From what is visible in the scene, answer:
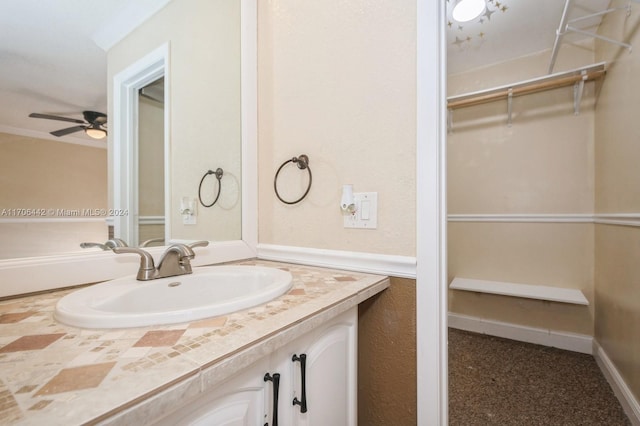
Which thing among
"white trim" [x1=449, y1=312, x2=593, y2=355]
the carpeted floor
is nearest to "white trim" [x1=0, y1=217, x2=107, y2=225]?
the carpeted floor

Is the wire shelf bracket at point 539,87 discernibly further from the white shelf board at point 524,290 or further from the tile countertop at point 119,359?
the tile countertop at point 119,359

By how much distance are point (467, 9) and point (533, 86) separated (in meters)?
0.79

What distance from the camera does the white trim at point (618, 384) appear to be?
4.23 ft

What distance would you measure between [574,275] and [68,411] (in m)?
2.71

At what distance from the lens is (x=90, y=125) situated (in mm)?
783

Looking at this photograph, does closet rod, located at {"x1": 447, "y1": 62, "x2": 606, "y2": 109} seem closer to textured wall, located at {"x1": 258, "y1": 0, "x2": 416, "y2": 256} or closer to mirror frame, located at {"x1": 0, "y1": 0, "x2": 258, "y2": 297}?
textured wall, located at {"x1": 258, "y1": 0, "x2": 416, "y2": 256}

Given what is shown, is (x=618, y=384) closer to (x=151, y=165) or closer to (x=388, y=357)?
(x=388, y=357)

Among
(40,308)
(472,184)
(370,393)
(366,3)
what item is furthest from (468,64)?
(40,308)

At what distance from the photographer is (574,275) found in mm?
1991

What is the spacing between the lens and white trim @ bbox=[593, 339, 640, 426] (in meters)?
1.29

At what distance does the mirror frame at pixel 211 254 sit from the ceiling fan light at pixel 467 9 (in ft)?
3.98

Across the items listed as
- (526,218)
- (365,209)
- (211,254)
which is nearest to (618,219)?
(526,218)

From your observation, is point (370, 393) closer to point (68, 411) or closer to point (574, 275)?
point (68, 411)

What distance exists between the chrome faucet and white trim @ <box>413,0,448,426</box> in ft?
2.41
